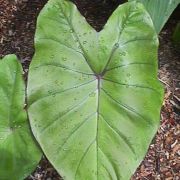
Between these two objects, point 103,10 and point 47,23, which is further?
point 103,10

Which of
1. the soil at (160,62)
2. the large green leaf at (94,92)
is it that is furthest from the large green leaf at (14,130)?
the soil at (160,62)

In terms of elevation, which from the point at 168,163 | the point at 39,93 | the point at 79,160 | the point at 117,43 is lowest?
the point at 168,163

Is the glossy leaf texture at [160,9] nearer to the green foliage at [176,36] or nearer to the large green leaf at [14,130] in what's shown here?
the green foliage at [176,36]

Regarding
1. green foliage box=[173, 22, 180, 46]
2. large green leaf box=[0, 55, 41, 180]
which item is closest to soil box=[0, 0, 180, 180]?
green foliage box=[173, 22, 180, 46]

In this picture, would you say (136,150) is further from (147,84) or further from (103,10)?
(103,10)

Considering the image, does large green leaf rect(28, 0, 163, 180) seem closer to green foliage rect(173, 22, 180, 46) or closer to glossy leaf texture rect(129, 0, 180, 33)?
glossy leaf texture rect(129, 0, 180, 33)

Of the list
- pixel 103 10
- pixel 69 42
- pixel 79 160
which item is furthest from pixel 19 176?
pixel 103 10
